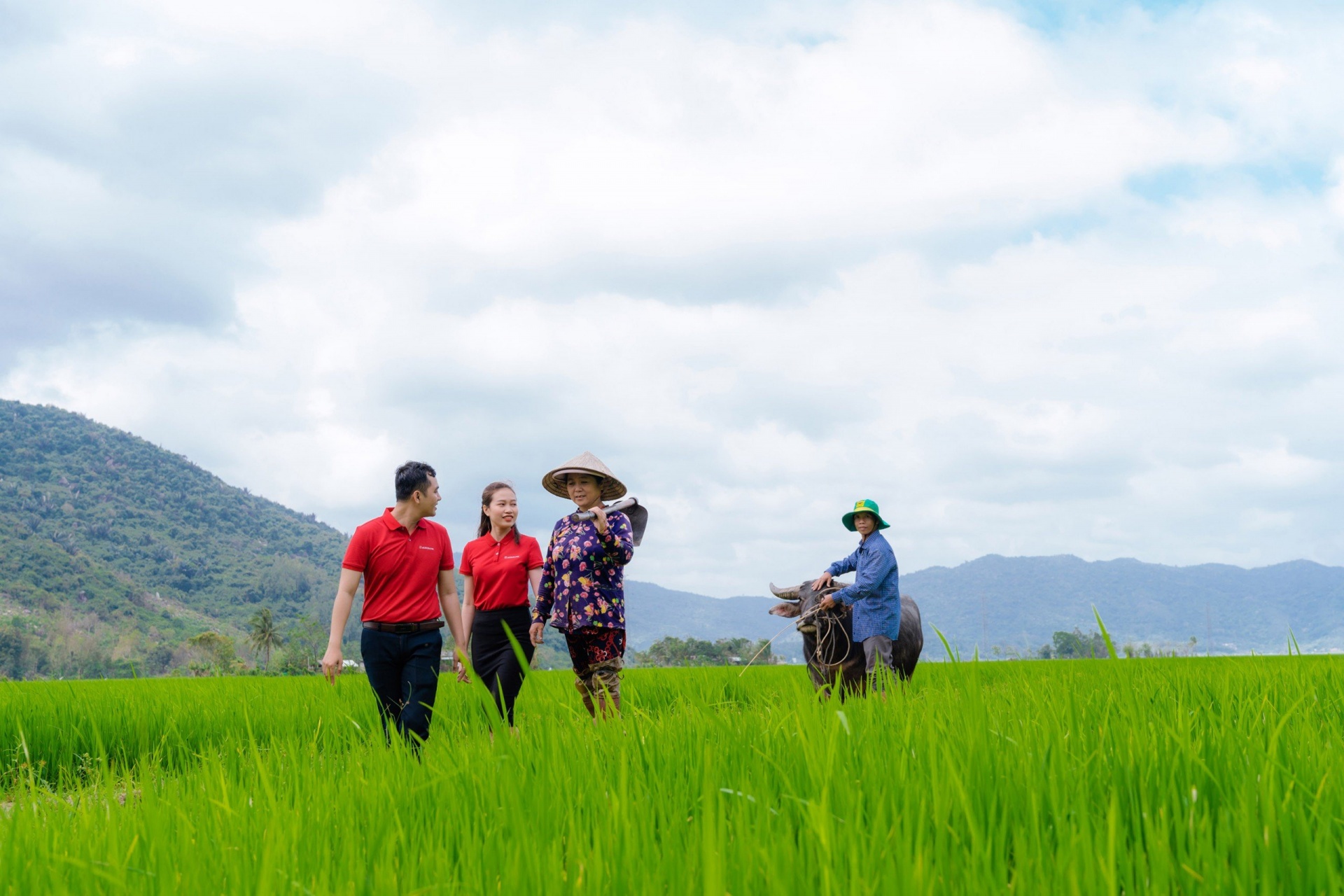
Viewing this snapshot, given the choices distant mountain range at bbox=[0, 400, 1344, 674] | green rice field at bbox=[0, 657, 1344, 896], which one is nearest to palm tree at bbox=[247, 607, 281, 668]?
distant mountain range at bbox=[0, 400, 1344, 674]

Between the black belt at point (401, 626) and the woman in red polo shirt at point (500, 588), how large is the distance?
21.6 inches

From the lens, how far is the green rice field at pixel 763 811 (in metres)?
1.41

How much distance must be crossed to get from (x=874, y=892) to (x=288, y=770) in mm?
2401

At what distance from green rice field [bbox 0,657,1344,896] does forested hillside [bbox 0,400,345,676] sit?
86721 millimetres

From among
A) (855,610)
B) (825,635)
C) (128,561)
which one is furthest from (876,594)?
(128,561)

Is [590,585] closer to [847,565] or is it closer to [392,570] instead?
[392,570]

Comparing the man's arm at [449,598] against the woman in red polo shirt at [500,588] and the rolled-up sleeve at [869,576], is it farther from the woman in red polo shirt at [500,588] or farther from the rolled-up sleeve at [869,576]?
the rolled-up sleeve at [869,576]

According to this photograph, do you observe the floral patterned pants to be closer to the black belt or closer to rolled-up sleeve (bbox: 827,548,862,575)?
the black belt

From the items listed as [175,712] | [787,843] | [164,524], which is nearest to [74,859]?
[787,843]

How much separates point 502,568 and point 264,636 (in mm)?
79056

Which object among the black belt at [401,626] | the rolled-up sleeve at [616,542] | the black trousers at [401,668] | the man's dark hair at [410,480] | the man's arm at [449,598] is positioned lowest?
the black trousers at [401,668]

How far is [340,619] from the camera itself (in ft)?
16.3

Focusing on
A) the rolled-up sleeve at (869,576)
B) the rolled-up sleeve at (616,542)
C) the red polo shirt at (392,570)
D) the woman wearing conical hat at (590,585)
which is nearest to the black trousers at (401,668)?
the red polo shirt at (392,570)

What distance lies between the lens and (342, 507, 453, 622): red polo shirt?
4980 millimetres
